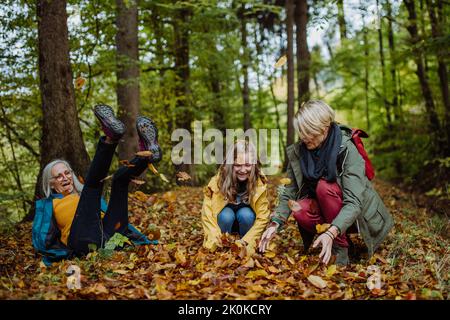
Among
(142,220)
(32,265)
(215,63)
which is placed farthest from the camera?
(215,63)

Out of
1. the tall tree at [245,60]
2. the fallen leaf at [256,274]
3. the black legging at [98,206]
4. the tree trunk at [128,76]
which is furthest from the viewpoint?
A: the tall tree at [245,60]

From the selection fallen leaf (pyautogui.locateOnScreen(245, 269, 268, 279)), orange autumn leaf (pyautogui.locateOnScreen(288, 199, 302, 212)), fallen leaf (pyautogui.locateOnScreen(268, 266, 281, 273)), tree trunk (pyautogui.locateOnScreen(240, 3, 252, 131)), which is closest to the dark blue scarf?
orange autumn leaf (pyautogui.locateOnScreen(288, 199, 302, 212))

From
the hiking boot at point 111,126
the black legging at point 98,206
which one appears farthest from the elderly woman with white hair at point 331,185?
the hiking boot at point 111,126

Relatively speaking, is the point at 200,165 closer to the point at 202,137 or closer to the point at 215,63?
the point at 202,137

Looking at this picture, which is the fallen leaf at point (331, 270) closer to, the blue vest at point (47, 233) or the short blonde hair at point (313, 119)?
the short blonde hair at point (313, 119)

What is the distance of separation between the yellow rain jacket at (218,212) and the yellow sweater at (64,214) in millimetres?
1230

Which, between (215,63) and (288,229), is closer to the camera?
(288,229)

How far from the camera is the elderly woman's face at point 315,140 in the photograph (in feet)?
11.4

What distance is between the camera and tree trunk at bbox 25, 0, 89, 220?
18.6ft

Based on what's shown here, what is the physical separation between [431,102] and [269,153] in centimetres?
1350

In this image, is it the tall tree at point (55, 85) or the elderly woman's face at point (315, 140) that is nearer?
the elderly woman's face at point (315, 140)

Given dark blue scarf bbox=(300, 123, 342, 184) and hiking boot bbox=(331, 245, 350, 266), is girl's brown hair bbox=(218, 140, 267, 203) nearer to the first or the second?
dark blue scarf bbox=(300, 123, 342, 184)
